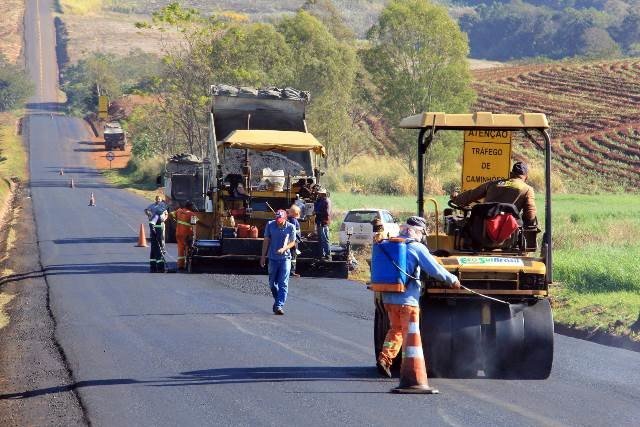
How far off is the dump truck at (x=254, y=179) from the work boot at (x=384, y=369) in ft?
42.3

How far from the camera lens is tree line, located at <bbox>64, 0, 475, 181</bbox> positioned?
59.7 metres

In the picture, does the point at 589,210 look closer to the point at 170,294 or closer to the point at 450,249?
the point at 170,294

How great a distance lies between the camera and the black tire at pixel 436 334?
1281cm

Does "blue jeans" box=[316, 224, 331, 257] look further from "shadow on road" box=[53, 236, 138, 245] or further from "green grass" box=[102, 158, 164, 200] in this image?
"green grass" box=[102, 158, 164, 200]

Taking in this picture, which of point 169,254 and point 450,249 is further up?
point 450,249

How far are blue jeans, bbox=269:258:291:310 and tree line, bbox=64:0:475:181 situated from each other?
3465 centimetres

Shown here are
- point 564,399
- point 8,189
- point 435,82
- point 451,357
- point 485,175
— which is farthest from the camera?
point 8,189

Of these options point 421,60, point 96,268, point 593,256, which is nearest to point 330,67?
point 421,60

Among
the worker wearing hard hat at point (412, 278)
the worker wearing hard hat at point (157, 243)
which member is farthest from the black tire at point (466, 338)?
the worker wearing hard hat at point (157, 243)

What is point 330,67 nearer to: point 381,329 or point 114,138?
point 114,138

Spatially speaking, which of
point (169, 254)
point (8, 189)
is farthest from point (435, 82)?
point (169, 254)

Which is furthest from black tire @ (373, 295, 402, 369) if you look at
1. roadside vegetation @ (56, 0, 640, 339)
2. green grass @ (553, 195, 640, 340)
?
roadside vegetation @ (56, 0, 640, 339)

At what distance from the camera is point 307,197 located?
89.9ft

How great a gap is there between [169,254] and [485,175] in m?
17.2
